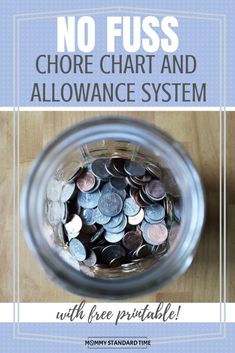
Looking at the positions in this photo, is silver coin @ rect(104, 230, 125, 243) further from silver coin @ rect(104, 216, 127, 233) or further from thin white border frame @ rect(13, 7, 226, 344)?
thin white border frame @ rect(13, 7, 226, 344)

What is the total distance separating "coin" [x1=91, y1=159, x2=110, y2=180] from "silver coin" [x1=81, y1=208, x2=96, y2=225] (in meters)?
0.03

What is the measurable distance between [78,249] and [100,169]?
0.08 m

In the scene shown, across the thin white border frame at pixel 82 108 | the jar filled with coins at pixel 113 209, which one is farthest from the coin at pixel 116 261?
the thin white border frame at pixel 82 108

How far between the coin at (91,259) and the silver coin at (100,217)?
0.09 feet

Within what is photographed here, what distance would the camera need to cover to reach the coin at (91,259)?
537 millimetres

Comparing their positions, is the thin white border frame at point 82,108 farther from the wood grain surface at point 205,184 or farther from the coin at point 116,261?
the coin at point 116,261

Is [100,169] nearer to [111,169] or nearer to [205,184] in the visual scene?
[111,169]

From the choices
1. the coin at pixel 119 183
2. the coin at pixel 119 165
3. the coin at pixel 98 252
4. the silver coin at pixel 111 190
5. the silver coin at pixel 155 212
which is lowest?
the coin at pixel 98 252

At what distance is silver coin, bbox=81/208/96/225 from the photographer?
53 centimetres

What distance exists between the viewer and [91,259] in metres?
0.54

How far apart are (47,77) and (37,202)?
19 centimetres
